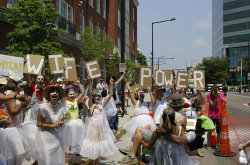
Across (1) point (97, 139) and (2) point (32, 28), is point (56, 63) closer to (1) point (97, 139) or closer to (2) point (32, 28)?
(1) point (97, 139)

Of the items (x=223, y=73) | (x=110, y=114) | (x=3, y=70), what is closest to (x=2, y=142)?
(x=3, y=70)

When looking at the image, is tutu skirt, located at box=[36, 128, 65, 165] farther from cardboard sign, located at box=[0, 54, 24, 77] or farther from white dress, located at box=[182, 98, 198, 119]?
white dress, located at box=[182, 98, 198, 119]

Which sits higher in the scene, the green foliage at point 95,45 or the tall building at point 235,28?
the tall building at point 235,28

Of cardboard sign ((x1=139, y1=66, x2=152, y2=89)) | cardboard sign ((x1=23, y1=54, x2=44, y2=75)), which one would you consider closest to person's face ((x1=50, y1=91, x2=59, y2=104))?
cardboard sign ((x1=23, y1=54, x2=44, y2=75))

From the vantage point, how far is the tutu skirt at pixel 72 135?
A: 5723mm

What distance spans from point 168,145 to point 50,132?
6.57 ft

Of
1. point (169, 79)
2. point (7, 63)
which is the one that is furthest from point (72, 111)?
point (169, 79)

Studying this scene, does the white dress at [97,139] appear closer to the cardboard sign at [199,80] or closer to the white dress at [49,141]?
the white dress at [49,141]

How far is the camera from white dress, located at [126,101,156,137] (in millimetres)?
6023

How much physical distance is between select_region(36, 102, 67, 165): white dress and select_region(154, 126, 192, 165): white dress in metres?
1.76

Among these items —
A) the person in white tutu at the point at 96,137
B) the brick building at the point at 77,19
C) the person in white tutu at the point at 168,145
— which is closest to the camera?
the person in white tutu at the point at 168,145

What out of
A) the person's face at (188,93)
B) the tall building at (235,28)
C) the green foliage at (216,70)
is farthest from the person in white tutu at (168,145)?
the tall building at (235,28)

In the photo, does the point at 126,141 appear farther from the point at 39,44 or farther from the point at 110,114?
the point at 39,44

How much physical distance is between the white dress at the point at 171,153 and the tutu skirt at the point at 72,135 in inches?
104
